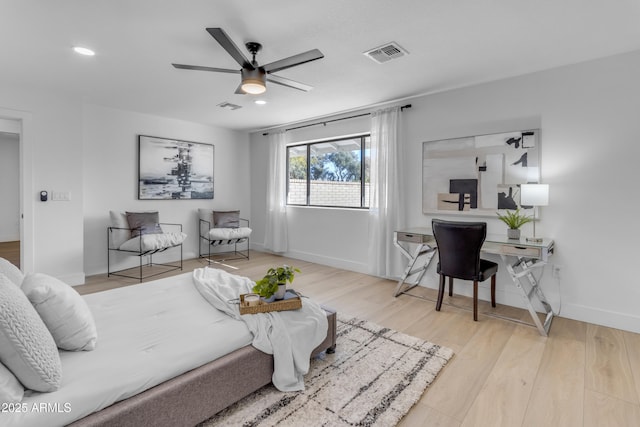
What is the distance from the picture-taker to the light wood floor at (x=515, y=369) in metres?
1.72

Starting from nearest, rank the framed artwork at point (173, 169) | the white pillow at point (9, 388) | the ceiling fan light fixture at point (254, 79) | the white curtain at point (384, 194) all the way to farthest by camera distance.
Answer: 1. the white pillow at point (9, 388)
2. the ceiling fan light fixture at point (254, 79)
3. the white curtain at point (384, 194)
4. the framed artwork at point (173, 169)

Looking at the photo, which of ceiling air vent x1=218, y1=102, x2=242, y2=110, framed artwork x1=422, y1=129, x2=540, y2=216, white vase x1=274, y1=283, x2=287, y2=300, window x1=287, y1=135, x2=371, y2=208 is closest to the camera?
white vase x1=274, y1=283, x2=287, y2=300

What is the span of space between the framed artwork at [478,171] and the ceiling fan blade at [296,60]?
2.14 meters

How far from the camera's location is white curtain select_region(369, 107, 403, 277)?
4.18 metres

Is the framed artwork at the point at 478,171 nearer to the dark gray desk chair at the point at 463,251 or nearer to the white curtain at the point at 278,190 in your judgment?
the dark gray desk chair at the point at 463,251

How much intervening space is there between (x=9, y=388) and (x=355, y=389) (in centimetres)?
161

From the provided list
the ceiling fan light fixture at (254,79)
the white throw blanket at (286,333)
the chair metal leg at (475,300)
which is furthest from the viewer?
the chair metal leg at (475,300)

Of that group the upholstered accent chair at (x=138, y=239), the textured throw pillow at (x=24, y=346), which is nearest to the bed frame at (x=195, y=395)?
the textured throw pillow at (x=24, y=346)

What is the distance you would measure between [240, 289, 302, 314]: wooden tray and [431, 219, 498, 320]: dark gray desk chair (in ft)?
5.61

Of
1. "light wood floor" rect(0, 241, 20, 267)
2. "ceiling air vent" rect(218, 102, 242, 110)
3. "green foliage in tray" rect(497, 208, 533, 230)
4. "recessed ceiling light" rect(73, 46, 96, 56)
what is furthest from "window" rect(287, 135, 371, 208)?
"light wood floor" rect(0, 241, 20, 267)

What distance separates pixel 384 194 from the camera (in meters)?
4.30

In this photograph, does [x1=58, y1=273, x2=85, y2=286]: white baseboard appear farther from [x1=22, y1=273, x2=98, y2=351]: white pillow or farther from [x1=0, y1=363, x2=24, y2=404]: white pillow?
[x1=0, y1=363, x2=24, y2=404]: white pillow

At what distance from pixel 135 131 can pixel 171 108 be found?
2.58 feet

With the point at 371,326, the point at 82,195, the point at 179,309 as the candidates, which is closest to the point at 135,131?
the point at 82,195
